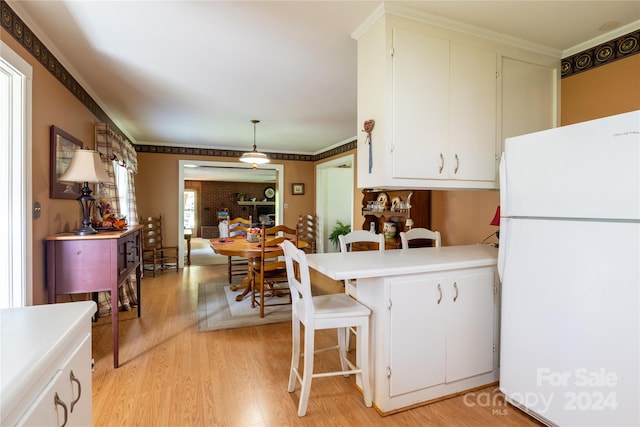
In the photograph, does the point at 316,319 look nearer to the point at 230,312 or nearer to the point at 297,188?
the point at 230,312

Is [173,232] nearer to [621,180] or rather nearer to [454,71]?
[454,71]

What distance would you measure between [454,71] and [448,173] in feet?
2.28

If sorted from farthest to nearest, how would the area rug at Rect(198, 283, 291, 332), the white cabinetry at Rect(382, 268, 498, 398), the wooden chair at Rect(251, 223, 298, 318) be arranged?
1. the wooden chair at Rect(251, 223, 298, 318)
2. the area rug at Rect(198, 283, 291, 332)
3. the white cabinetry at Rect(382, 268, 498, 398)

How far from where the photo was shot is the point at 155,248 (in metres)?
5.70

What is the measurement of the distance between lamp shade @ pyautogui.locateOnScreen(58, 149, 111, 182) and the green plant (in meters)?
4.56

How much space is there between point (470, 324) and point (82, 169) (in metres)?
2.93

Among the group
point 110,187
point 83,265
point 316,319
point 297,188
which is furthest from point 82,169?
point 297,188

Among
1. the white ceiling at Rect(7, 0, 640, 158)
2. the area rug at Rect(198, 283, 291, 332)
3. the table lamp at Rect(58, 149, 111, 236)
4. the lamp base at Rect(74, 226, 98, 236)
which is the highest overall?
the white ceiling at Rect(7, 0, 640, 158)

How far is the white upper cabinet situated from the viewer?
6.77 feet

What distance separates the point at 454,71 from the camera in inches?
87.7

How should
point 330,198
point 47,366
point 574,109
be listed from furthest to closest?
point 330,198 < point 574,109 < point 47,366

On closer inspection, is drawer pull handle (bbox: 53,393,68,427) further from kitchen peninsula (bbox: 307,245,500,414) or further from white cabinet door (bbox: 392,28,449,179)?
white cabinet door (bbox: 392,28,449,179)

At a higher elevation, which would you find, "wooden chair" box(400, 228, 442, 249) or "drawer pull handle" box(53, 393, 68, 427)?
"wooden chair" box(400, 228, 442, 249)

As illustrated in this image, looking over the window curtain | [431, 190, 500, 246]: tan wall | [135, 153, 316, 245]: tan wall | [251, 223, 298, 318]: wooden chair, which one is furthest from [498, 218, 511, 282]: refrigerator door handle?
[135, 153, 316, 245]: tan wall
